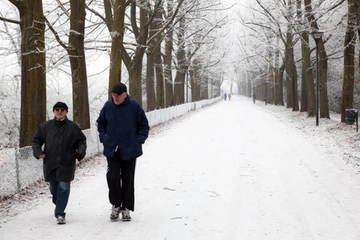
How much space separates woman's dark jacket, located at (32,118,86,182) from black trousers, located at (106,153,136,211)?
0.45 metres

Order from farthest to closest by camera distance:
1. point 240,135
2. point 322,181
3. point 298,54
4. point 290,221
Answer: point 298,54 < point 240,135 < point 322,181 < point 290,221

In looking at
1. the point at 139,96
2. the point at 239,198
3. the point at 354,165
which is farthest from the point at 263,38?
the point at 239,198

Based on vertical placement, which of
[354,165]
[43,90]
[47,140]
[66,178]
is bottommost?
[354,165]

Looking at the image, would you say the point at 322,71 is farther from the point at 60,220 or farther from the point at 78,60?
the point at 60,220

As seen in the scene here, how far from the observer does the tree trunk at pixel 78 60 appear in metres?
12.2

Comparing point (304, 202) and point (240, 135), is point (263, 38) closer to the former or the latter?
point (240, 135)

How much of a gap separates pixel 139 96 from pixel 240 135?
16.9 ft

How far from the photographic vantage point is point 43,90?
10625mm

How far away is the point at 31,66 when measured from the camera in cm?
1039

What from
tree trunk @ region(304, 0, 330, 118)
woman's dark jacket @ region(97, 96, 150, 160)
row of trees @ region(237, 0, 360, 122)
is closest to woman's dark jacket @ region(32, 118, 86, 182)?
woman's dark jacket @ region(97, 96, 150, 160)

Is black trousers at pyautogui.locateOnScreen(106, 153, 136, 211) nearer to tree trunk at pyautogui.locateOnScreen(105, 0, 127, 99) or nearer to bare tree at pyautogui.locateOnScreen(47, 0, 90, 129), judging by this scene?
bare tree at pyautogui.locateOnScreen(47, 0, 90, 129)

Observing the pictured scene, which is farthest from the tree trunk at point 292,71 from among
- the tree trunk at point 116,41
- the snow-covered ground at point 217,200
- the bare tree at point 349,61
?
the snow-covered ground at point 217,200

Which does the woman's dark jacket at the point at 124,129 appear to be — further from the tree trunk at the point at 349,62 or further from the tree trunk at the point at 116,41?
the tree trunk at the point at 349,62

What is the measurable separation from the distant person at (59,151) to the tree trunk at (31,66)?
4778 millimetres
